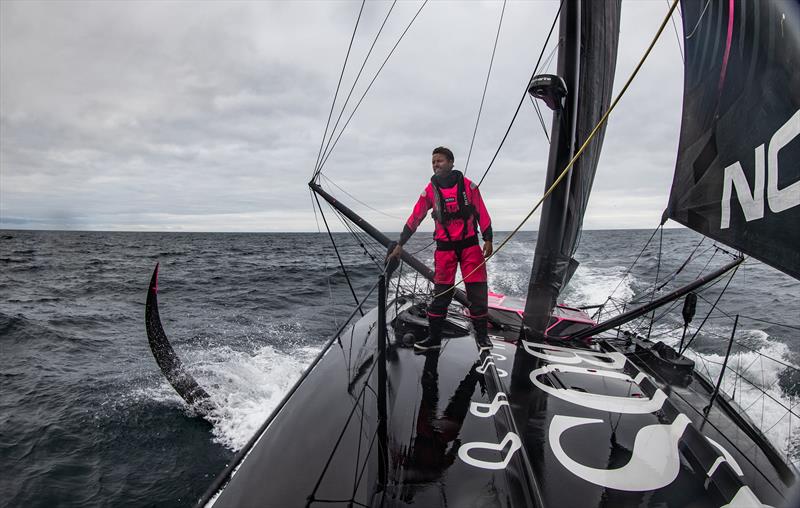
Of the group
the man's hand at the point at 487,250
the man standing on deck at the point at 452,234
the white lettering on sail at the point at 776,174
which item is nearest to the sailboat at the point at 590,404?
the white lettering on sail at the point at 776,174

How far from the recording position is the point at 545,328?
13.1ft

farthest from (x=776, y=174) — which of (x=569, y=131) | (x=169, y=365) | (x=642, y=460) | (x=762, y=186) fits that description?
(x=169, y=365)

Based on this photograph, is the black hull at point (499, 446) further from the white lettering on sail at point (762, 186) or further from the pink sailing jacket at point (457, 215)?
the white lettering on sail at point (762, 186)

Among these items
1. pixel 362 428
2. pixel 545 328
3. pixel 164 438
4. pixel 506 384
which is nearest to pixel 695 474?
pixel 506 384

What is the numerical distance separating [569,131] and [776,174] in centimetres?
292

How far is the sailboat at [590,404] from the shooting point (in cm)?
121

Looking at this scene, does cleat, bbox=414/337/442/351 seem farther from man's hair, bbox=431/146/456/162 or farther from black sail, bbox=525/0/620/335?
man's hair, bbox=431/146/456/162

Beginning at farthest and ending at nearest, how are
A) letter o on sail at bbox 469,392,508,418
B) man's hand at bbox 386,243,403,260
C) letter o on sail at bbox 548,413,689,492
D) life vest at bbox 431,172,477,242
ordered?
life vest at bbox 431,172,477,242 → man's hand at bbox 386,243,403,260 → letter o on sail at bbox 469,392,508,418 → letter o on sail at bbox 548,413,689,492

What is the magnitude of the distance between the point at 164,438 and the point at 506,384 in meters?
3.89

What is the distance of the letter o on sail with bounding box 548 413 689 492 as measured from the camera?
180 cm

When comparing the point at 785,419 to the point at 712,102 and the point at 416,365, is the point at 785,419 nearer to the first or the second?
the point at 416,365

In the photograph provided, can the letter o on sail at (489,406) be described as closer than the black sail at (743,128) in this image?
No

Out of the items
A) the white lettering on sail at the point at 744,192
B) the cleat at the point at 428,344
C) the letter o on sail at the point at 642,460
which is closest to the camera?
the white lettering on sail at the point at 744,192

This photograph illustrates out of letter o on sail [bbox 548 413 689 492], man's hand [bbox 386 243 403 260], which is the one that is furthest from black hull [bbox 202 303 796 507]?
man's hand [bbox 386 243 403 260]
